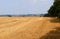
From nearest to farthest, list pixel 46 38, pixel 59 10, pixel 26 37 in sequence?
pixel 46 38, pixel 26 37, pixel 59 10

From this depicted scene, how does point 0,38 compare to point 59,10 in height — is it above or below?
above

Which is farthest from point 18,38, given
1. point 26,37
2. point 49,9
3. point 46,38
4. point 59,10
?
point 49,9

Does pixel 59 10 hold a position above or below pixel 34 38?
below

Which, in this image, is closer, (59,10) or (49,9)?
(59,10)

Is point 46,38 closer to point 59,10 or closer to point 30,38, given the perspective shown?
point 30,38

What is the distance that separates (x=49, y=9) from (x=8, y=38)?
104 feet

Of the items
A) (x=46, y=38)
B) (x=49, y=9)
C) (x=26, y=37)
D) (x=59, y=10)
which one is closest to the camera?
(x=46, y=38)

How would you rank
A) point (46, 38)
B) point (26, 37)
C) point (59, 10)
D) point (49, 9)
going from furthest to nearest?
1. point (49, 9)
2. point (59, 10)
3. point (26, 37)
4. point (46, 38)

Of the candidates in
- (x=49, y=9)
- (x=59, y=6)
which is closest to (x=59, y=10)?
(x=59, y=6)

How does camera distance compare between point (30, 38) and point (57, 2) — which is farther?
point (57, 2)

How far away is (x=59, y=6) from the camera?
35438 millimetres

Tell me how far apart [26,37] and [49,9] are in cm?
3115

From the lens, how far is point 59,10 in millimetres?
34812

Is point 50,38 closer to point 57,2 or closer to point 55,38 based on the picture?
point 55,38
